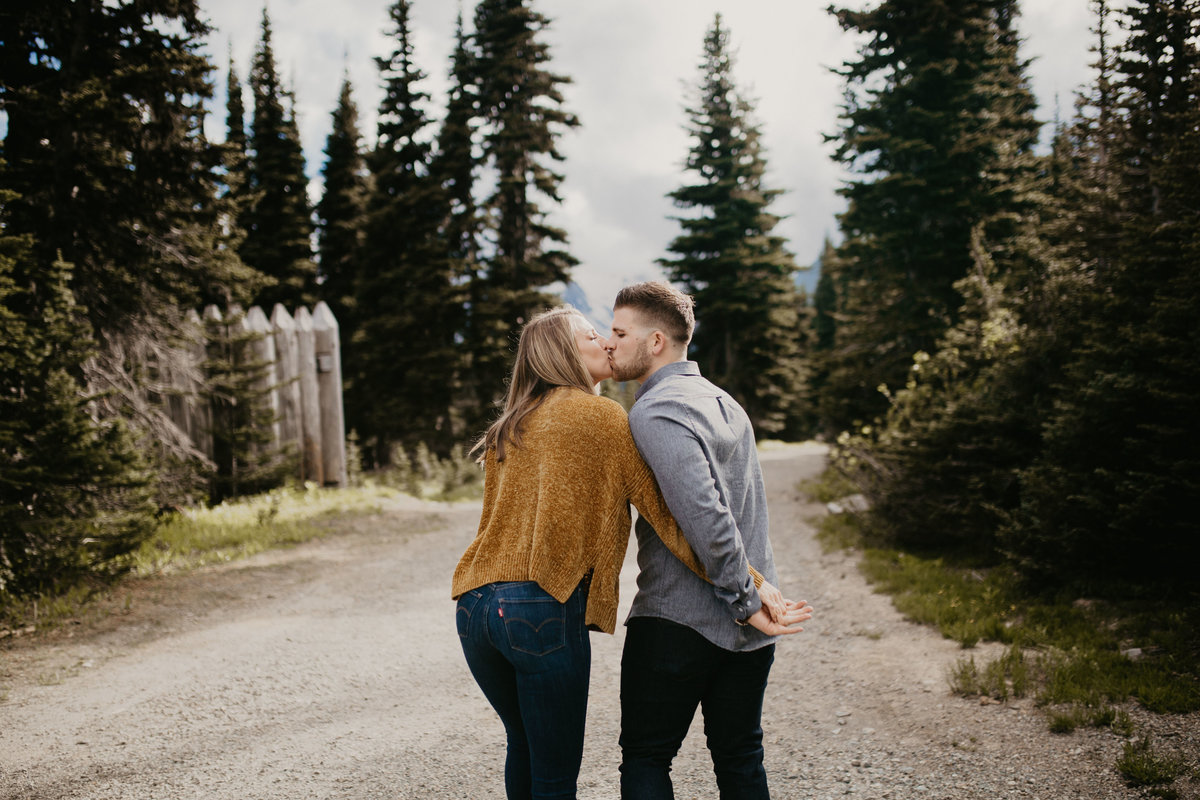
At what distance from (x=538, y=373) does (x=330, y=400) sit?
10447 millimetres

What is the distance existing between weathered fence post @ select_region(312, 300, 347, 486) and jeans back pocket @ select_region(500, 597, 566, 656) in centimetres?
1041

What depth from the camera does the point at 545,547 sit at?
2.27 m

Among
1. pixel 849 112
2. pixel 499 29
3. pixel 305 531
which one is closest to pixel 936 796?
pixel 305 531

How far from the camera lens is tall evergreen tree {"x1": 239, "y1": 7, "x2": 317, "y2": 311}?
23.0 m

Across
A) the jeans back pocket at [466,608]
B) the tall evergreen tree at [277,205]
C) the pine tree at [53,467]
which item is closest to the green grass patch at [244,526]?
the pine tree at [53,467]

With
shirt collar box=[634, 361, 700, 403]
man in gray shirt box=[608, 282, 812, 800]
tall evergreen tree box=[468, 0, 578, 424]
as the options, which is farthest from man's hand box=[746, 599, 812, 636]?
tall evergreen tree box=[468, 0, 578, 424]

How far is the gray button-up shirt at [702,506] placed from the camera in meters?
2.21

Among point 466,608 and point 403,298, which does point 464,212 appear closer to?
point 403,298

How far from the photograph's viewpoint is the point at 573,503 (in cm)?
233

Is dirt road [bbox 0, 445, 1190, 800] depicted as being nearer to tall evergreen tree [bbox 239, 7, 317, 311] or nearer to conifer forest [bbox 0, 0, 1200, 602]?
conifer forest [bbox 0, 0, 1200, 602]

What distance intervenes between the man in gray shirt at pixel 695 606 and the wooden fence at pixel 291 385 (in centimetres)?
883

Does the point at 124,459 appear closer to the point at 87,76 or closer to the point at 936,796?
the point at 87,76

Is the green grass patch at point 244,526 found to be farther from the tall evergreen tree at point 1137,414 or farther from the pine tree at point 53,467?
the tall evergreen tree at point 1137,414

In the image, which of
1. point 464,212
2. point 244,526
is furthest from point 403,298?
point 244,526
